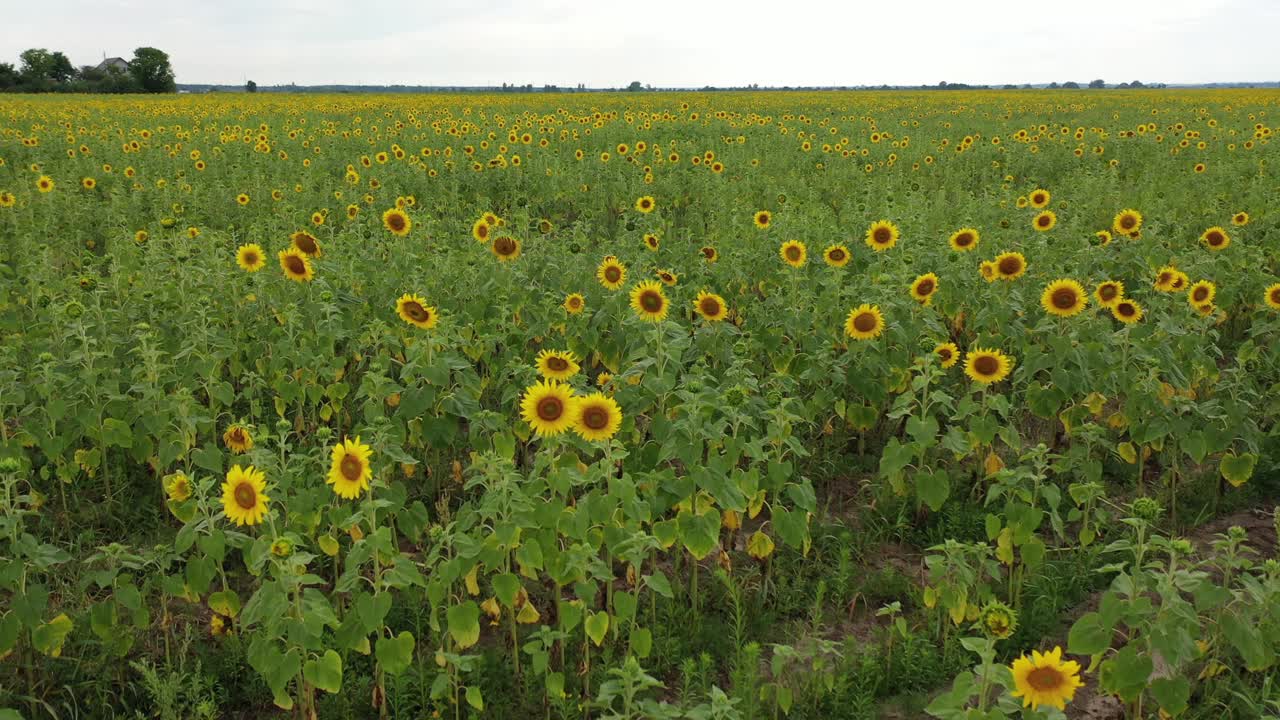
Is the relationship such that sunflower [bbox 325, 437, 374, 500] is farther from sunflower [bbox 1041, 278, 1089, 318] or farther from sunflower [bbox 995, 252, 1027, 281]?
sunflower [bbox 995, 252, 1027, 281]

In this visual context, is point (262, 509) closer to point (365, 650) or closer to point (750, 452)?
point (365, 650)

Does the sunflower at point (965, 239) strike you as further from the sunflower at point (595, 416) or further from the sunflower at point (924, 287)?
the sunflower at point (595, 416)

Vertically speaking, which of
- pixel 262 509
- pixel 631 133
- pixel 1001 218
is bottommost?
pixel 262 509

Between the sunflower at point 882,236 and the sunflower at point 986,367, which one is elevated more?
the sunflower at point 882,236

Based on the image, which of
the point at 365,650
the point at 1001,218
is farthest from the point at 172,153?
the point at 365,650

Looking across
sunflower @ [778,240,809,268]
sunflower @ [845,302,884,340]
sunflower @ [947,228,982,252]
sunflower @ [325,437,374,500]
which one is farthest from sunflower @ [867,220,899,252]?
sunflower @ [325,437,374,500]

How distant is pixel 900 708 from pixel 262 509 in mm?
2347

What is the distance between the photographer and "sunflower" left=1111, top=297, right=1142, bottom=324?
4145mm

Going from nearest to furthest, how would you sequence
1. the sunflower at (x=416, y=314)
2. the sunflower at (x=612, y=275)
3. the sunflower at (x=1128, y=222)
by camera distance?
the sunflower at (x=416, y=314), the sunflower at (x=612, y=275), the sunflower at (x=1128, y=222)

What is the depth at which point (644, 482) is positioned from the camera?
325 centimetres

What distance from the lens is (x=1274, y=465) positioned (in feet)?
14.7

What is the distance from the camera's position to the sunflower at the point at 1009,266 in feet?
16.1

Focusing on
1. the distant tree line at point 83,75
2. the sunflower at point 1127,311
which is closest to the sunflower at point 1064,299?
the sunflower at point 1127,311

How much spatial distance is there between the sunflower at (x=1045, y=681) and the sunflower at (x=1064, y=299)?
8.34 ft
